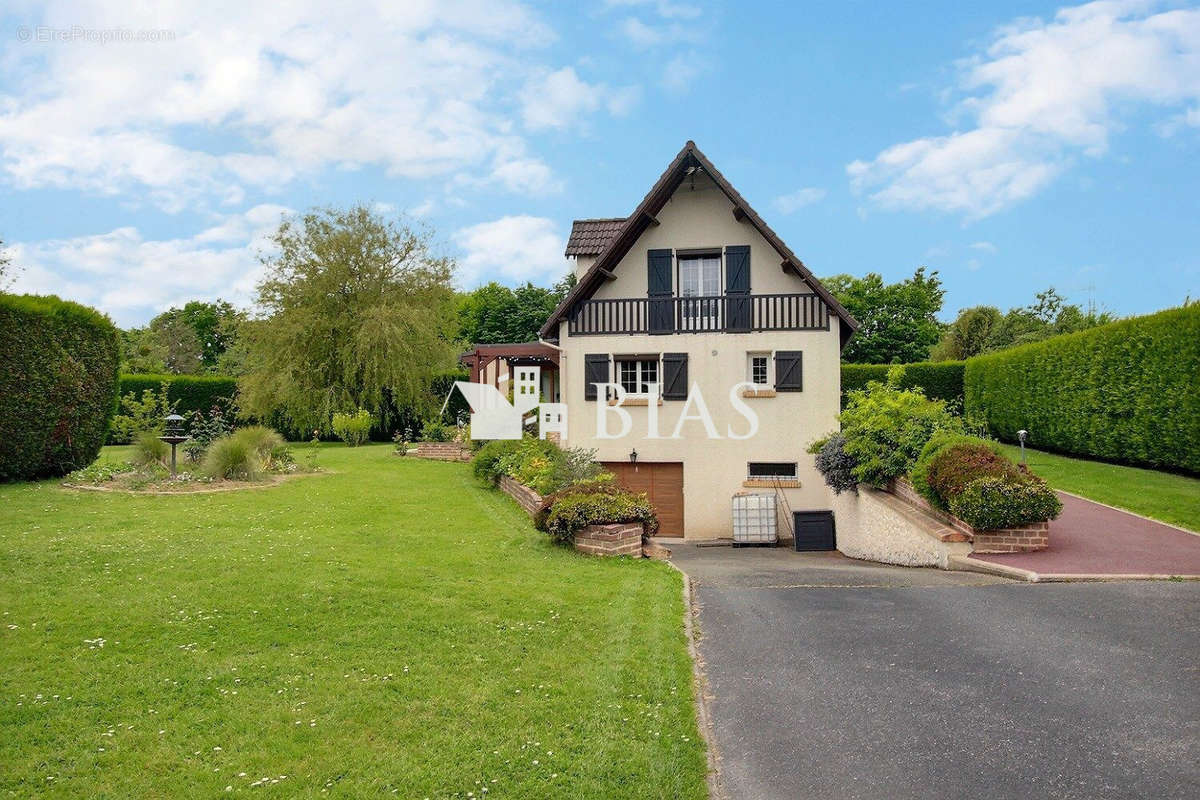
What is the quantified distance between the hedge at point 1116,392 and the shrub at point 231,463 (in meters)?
20.0

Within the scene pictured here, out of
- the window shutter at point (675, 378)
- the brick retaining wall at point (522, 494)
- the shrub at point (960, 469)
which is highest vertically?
the window shutter at point (675, 378)

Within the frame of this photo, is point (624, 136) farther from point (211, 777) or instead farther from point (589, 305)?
point (211, 777)

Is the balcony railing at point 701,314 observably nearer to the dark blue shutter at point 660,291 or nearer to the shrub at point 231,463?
the dark blue shutter at point 660,291

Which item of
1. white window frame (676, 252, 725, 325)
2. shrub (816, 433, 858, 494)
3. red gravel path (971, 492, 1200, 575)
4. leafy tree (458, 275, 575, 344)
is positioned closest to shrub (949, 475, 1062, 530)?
red gravel path (971, 492, 1200, 575)

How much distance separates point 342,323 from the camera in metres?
31.2

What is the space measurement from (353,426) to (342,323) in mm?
4644

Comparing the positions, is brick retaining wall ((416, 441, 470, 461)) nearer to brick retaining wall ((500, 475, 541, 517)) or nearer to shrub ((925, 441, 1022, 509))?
brick retaining wall ((500, 475, 541, 517))

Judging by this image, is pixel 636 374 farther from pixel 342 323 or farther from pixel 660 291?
pixel 342 323

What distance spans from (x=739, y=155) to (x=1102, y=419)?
38.0ft

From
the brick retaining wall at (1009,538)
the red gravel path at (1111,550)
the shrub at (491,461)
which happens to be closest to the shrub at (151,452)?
the shrub at (491,461)

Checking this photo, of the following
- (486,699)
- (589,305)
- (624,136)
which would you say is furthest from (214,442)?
(486,699)

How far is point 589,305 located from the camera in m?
19.4

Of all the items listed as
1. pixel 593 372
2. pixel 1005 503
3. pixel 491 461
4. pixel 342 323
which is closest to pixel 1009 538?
pixel 1005 503

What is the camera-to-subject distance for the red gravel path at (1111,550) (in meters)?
9.56
